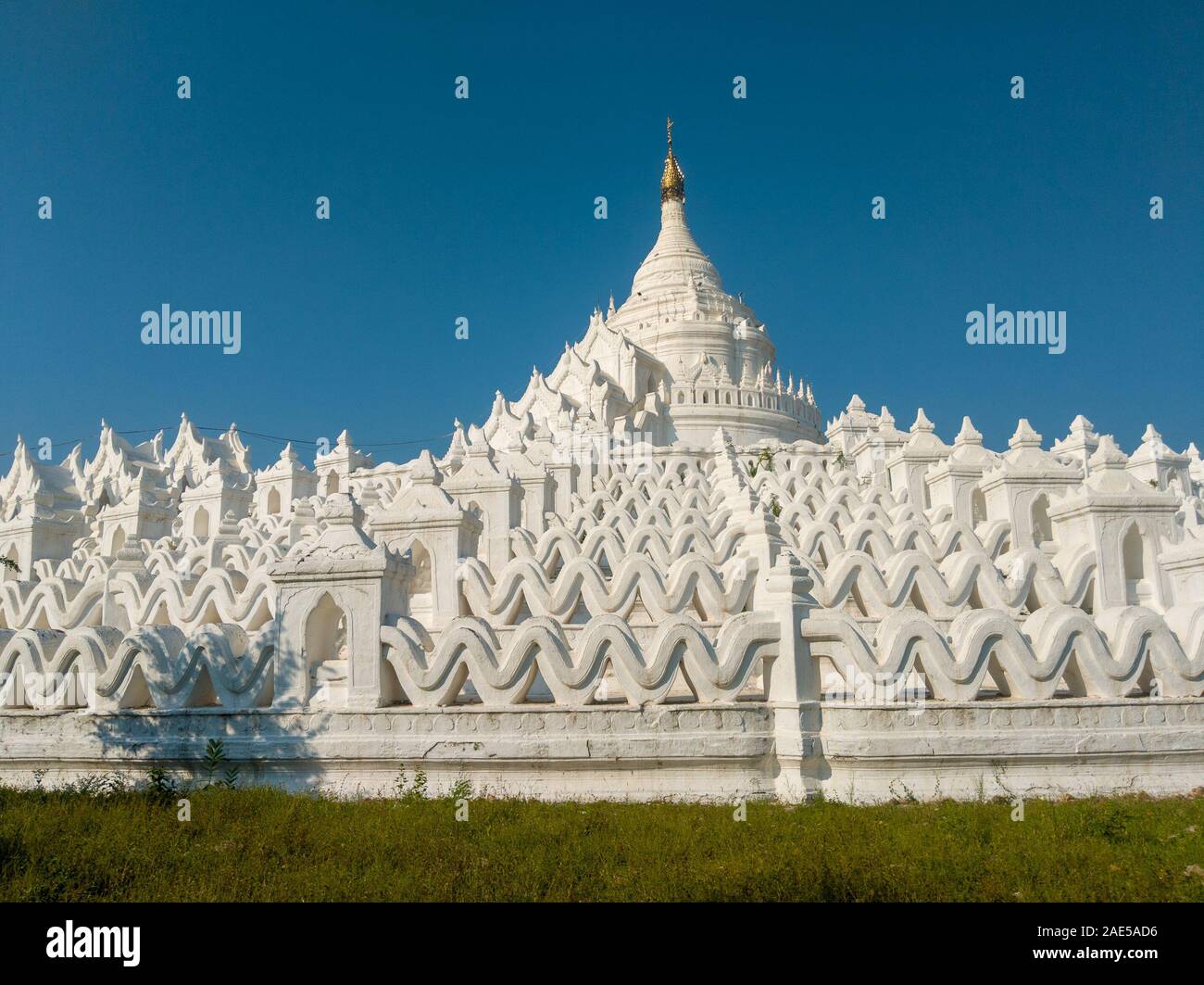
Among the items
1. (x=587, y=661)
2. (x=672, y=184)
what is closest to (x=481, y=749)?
(x=587, y=661)

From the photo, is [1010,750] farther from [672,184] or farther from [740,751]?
[672,184]

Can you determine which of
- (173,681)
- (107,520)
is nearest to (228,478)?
(107,520)

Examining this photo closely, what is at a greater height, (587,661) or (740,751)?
(587,661)

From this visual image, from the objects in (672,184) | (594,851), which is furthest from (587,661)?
(672,184)

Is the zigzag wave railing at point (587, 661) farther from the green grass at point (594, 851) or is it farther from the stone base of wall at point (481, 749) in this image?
the green grass at point (594, 851)

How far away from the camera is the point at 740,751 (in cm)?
727

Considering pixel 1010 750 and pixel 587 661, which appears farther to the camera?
pixel 587 661

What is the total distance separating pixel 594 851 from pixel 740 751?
1919mm

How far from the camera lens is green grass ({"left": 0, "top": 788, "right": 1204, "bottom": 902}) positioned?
5.15m

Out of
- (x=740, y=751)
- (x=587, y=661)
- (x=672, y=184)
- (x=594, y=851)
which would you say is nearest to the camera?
(x=594, y=851)

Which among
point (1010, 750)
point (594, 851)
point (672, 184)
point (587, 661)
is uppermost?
point (672, 184)

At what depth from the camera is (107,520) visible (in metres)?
23.3

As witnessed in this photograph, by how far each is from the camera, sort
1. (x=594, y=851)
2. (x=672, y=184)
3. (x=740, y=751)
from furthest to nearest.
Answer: (x=672, y=184), (x=740, y=751), (x=594, y=851)

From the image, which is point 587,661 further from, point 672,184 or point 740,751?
point 672,184
